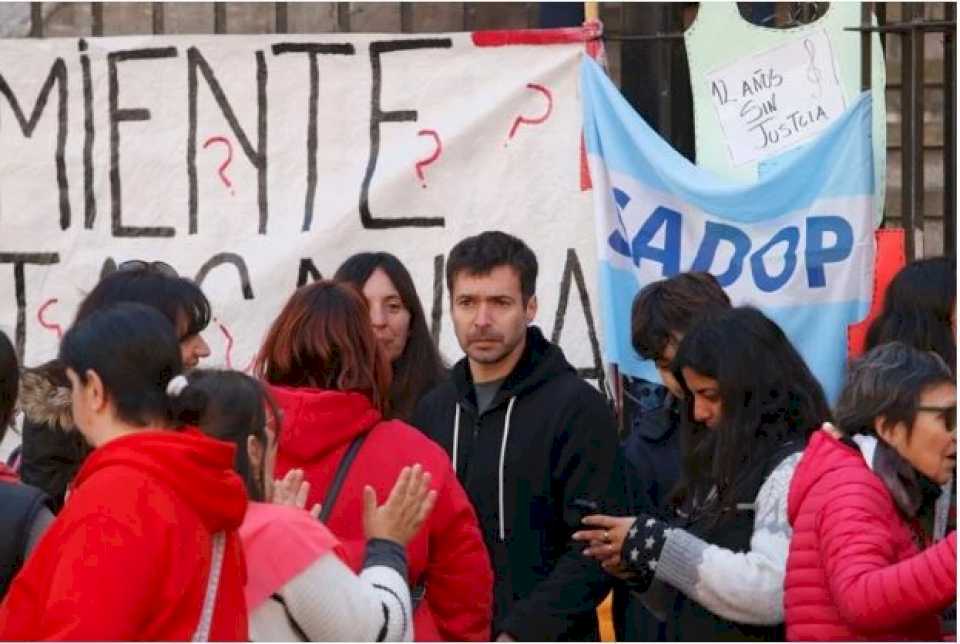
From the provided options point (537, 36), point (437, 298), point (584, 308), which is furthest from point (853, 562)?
point (537, 36)

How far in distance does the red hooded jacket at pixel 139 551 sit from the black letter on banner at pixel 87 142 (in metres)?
3.68

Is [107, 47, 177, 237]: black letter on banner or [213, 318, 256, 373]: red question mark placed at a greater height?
[107, 47, 177, 237]: black letter on banner

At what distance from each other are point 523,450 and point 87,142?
2.51 m

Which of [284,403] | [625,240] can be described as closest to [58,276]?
Answer: [625,240]

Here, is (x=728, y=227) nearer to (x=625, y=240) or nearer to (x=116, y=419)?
(x=625, y=240)

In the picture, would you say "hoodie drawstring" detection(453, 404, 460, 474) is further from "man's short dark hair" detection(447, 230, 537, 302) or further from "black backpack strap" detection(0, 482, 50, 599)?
"black backpack strap" detection(0, 482, 50, 599)

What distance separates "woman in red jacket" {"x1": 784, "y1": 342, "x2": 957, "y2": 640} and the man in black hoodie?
0.82 metres

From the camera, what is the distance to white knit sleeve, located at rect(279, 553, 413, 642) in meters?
3.58

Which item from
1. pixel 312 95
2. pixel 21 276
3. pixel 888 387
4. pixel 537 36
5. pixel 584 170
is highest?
pixel 537 36

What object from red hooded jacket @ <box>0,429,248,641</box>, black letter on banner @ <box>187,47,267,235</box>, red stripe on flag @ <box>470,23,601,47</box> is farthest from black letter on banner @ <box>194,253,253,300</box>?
red hooded jacket @ <box>0,429,248,641</box>

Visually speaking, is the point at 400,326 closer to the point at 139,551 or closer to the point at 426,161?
the point at 426,161

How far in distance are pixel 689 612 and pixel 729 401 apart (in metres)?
0.45

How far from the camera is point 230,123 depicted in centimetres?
690

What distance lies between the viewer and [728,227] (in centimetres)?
651
